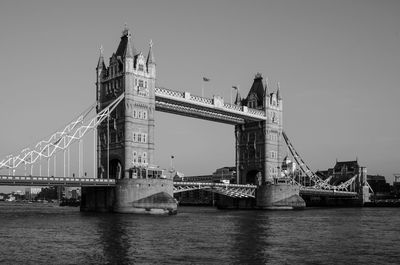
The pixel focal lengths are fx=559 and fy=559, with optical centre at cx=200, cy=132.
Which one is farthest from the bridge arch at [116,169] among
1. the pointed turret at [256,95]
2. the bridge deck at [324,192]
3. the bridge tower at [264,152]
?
the bridge deck at [324,192]

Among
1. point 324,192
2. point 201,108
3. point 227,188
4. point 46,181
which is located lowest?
point 324,192

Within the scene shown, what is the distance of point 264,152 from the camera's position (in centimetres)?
14012

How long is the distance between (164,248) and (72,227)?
23397 millimetres

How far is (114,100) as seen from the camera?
348 feet

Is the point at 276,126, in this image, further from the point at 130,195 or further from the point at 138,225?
the point at 138,225

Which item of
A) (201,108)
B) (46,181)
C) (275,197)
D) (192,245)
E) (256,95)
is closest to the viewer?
(192,245)

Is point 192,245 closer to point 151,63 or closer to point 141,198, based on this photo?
point 141,198

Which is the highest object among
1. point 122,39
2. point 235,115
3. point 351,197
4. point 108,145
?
point 122,39

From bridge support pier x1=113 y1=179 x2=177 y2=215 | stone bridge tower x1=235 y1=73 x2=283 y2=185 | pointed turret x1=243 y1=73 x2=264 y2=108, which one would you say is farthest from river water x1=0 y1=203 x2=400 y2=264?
pointed turret x1=243 y1=73 x2=264 y2=108

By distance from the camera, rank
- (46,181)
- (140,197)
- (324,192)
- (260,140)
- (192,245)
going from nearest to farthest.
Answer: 1. (192,245)
2. (46,181)
3. (140,197)
4. (260,140)
5. (324,192)

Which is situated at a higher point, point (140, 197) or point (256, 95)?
point (256, 95)

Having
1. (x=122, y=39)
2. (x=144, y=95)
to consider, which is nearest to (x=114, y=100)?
(x=144, y=95)

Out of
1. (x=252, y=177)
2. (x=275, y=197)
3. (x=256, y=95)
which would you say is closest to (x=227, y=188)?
(x=275, y=197)

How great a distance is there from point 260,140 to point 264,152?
340 centimetres
